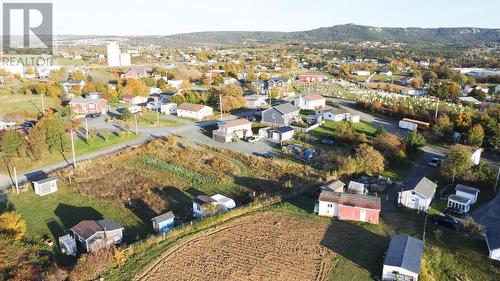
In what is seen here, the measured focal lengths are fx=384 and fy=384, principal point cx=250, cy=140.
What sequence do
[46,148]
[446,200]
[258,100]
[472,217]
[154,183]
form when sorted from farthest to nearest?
[258,100]
[46,148]
[154,183]
[446,200]
[472,217]

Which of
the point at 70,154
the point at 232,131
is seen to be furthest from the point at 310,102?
the point at 70,154

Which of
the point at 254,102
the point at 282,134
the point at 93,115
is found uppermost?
the point at 254,102

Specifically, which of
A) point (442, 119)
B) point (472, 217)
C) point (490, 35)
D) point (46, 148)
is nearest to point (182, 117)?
point (46, 148)

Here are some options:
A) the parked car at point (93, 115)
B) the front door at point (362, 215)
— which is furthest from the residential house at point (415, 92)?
the parked car at point (93, 115)

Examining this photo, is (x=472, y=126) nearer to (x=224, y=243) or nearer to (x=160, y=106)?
(x=224, y=243)

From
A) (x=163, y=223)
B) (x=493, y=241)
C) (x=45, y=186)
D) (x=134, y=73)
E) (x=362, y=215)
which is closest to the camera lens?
(x=493, y=241)

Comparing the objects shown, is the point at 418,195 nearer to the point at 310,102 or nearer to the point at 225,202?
the point at 225,202
